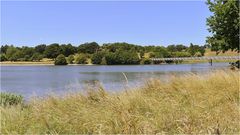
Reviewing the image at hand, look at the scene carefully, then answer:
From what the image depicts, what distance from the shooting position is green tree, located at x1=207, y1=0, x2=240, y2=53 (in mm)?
13281

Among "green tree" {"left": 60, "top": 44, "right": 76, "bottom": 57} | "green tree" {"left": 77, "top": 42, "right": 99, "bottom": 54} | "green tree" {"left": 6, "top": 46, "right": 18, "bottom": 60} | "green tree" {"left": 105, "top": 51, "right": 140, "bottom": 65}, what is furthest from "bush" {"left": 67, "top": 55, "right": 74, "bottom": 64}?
"green tree" {"left": 6, "top": 46, "right": 18, "bottom": 60}

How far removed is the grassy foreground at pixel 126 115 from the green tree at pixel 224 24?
674 cm

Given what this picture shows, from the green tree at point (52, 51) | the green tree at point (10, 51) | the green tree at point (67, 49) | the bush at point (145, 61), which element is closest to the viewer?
the green tree at point (10, 51)

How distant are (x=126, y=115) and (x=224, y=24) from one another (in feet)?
33.5

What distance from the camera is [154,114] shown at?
536cm

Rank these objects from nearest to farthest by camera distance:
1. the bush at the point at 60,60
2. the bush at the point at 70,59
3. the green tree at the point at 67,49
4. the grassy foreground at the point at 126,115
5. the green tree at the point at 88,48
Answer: the grassy foreground at the point at 126,115 < the bush at the point at 60,60 < the bush at the point at 70,59 < the green tree at the point at 67,49 < the green tree at the point at 88,48

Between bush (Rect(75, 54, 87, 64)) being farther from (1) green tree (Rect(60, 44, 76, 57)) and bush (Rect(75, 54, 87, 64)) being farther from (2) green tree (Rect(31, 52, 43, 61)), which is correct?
(2) green tree (Rect(31, 52, 43, 61))

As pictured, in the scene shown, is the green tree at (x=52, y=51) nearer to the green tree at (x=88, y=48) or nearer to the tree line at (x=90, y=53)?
the tree line at (x=90, y=53)

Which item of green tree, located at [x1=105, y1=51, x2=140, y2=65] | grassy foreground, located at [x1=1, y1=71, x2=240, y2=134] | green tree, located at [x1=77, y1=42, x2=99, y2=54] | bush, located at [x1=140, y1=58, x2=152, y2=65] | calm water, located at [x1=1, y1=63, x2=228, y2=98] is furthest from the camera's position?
green tree, located at [x1=77, y1=42, x2=99, y2=54]

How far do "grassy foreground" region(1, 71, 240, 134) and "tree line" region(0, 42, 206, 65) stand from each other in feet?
317

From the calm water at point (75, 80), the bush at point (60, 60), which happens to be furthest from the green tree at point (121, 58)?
the calm water at point (75, 80)

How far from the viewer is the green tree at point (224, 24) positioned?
1328 centimetres

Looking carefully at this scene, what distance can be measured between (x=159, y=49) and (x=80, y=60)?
95.2 ft

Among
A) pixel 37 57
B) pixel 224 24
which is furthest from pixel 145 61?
pixel 224 24
